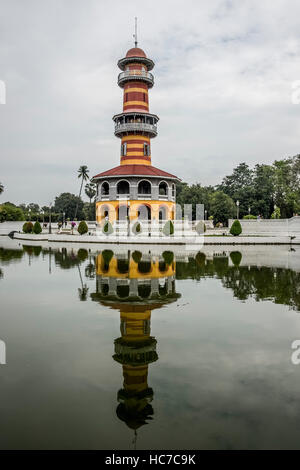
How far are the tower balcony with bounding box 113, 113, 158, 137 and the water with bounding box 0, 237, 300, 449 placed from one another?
38.4 meters

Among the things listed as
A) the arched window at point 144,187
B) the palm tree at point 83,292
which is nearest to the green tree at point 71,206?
the arched window at point 144,187

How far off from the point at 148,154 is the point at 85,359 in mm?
45709

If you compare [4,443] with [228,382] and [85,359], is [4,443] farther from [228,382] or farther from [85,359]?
[228,382]

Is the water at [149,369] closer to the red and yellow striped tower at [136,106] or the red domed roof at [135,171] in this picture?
the red domed roof at [135,171]

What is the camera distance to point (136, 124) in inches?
1901

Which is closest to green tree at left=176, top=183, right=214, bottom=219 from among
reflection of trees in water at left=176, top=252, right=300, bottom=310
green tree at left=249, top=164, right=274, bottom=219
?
green tree at left=249, top=164, right=274, bottom=219

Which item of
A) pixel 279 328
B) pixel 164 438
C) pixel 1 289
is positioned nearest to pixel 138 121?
pixel 1 289

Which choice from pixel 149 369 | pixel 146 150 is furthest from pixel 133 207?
pixel 149 369

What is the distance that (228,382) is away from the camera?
5.91 m

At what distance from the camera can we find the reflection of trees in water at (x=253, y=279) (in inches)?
488

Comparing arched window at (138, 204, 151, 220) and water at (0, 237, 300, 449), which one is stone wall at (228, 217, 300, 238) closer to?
arched window at (138, 204, 151, 220)

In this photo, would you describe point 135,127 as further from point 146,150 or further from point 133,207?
point 133,207

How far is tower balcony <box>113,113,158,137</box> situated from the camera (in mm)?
48344
